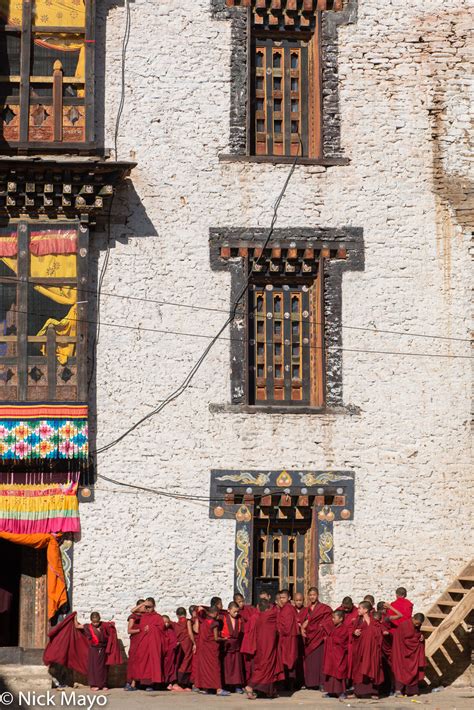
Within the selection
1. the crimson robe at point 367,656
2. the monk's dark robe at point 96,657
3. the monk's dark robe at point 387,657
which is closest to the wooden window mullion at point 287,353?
the monk's dark robe at point 387,657

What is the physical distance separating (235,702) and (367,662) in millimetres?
1636

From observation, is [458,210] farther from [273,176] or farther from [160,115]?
[160,115]

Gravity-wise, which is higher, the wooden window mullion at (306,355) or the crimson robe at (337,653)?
the wooden window mullion at (306,355)

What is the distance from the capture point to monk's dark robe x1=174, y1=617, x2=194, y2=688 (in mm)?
16281

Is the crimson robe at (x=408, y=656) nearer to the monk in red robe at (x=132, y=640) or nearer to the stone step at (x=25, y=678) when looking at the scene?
the monk in red robe at (x=132, y=640)

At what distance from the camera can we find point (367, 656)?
15.9 meters

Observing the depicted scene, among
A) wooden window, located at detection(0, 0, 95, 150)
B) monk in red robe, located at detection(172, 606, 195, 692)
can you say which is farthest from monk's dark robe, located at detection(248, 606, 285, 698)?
wooden window, located at detection(0, 0, 95, 150)

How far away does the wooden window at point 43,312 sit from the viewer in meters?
16.6

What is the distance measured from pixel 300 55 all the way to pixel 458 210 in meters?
3.01

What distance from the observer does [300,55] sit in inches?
715

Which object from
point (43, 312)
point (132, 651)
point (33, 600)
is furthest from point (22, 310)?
point (132, 651)

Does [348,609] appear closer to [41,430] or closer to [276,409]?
[276,409]

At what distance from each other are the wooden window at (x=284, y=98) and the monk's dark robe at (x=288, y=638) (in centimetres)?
603

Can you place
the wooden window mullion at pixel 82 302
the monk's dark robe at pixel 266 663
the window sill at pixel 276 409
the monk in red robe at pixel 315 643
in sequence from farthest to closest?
1. the window sill at pixel 276 409
2. the wooden window mullion at pixel 82 302
3. the monk in red robe at pixel 315 643
4. the monk's dark robe at pixel 266 663
